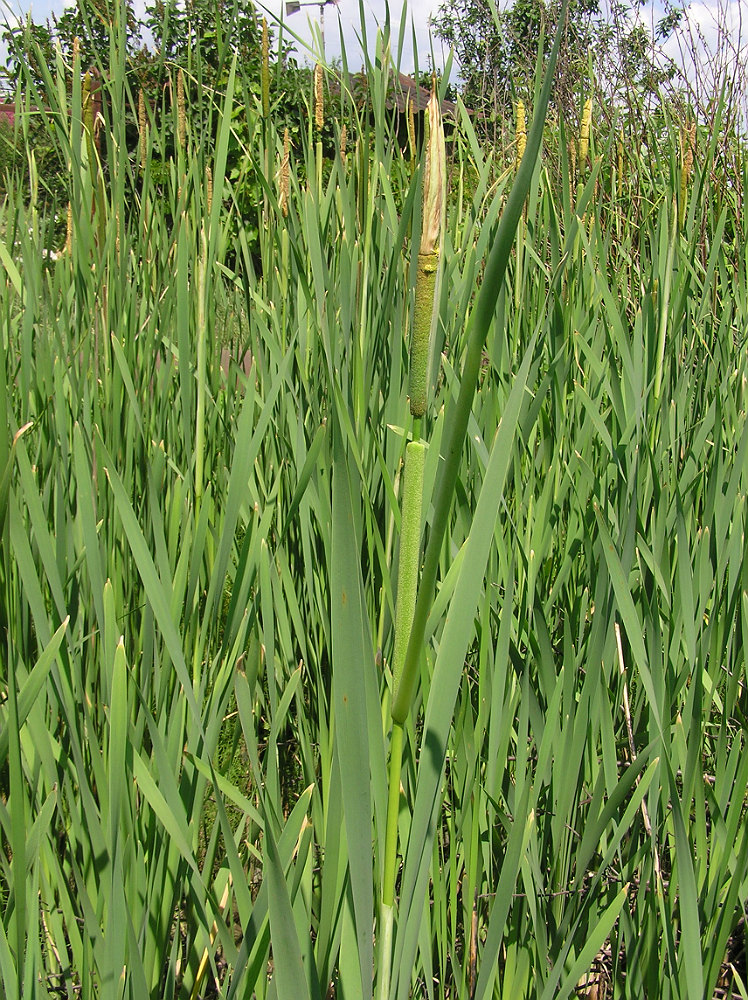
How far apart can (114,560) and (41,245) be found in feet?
2.17

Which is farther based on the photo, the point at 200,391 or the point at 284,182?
the point at 284,182

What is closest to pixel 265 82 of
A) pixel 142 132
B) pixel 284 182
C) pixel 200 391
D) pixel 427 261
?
pixel 284 182

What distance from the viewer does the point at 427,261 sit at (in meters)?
0.30

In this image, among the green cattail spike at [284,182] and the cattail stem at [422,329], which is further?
the green cattail spike at [284,182]

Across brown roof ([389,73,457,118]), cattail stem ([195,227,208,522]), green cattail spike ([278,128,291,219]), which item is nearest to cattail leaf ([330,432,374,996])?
brown roof ([389,73,457,118])

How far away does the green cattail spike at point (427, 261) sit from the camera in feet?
0.98

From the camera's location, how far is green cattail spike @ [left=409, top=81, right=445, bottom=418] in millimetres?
299

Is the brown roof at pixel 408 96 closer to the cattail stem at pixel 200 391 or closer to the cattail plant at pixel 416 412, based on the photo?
the cattail plant at pixel 416 412

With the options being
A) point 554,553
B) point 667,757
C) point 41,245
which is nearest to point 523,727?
point 667,757

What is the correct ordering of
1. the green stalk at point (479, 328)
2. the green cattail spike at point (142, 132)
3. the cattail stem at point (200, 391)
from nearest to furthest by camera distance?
the green stalk at point (479, 328) → the cattail stem at point (200, 391) → the green cattail spike at point (142, 132)

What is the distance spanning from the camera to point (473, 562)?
379 millimetres

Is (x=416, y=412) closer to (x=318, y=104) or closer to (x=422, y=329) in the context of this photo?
(x=422, y=329)

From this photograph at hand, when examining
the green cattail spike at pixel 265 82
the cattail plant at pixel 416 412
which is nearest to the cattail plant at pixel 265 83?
the green cattail spike at pixel 265 82

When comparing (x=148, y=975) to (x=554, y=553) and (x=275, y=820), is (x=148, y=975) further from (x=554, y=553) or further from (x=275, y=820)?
(x=554, y=553)
